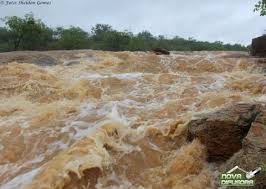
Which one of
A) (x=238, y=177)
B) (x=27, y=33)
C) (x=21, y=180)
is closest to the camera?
(x=238, y=177)

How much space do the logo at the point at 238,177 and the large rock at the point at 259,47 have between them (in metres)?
9.07

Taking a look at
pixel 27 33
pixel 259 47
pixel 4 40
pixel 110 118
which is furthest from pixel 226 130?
pixel 4 40

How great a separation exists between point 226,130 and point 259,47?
8.30 m

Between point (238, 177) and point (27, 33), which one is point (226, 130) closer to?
point (238, 177)

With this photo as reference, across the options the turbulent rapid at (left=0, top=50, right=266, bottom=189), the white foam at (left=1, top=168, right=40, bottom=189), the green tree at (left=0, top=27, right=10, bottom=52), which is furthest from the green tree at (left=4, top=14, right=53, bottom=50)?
the white foam at (left=1, top=168, right=40, bottom=189)

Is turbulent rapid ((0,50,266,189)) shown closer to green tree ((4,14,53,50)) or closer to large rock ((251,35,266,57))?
large rock ((251,35,266,57))

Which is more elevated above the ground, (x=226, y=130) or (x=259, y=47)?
(x=259, y=47)

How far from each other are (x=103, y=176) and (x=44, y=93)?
16.2 ft

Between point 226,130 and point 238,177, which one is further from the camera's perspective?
point 226,130

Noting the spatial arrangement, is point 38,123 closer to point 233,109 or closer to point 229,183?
point 233,109

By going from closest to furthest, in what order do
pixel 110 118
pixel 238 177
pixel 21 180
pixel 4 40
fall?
pixel 238 177
pixel 21 180
pixel 110 118
pixel 4 40

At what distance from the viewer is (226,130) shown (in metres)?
6.18

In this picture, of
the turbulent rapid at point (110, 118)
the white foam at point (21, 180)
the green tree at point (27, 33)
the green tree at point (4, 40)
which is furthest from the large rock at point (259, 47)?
the green tree at point (4, 40)

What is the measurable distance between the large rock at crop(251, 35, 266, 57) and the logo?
9.07 metres
